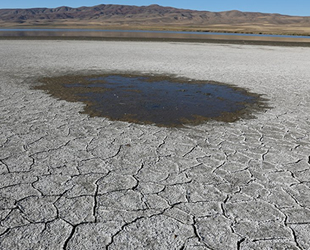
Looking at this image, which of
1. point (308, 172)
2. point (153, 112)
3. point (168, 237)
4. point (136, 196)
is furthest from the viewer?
point (153, 112)

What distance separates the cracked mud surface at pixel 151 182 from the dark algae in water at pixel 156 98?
0.41 metres

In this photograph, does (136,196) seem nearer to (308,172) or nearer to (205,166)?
(205,166)

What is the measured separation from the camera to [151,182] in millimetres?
3146

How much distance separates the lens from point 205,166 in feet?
11.5

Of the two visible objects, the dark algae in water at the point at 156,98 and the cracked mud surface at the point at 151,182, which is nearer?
the cracked mud surface at the point at 151,182

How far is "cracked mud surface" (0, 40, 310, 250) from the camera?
7.68ft

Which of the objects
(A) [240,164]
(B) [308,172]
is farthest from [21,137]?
(B) [308,172]

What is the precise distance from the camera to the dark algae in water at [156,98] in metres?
5.41

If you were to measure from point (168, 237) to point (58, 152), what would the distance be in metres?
2.06

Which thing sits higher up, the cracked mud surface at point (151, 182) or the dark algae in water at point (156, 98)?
the dark algae in water at point (156, 98)

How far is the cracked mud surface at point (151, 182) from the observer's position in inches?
92.2

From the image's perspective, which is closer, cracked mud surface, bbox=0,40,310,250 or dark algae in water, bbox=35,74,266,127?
cracked mud surface, bbox=0,40,310,250

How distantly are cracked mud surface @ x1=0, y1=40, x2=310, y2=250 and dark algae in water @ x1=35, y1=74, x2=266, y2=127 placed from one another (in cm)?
41

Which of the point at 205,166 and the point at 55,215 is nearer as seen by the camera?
the point at 55,215
